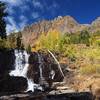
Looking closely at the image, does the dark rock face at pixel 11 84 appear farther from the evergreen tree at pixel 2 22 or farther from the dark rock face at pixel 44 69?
the evergreen tree at pixel 2 22

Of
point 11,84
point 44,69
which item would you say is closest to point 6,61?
point 11,84

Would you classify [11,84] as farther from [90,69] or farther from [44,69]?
[90,69]

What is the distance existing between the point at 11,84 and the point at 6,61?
722 cm

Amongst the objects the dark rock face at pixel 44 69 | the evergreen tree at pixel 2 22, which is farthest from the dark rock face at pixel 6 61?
the evergreen tree at pixel 2 22

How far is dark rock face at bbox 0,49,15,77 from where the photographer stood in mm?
66394

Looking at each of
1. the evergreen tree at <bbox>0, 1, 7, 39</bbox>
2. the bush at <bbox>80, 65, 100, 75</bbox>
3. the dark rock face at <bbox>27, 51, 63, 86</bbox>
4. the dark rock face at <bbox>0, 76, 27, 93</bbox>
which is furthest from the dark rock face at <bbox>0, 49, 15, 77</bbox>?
the bush at <bbox>80, 65, 100, 75</bbox>

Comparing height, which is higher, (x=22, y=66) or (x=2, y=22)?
(x=2, y=22)

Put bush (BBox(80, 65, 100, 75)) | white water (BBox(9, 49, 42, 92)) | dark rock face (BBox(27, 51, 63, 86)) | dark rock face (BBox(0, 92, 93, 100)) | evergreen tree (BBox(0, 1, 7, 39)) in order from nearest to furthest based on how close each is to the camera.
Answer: dark rock face (BBox(0, 92, 93, 100)), white water (BBox(9, 49, 42, 92)), dark rock face (BBox(27, 51, 63, 86)), bush (BBox(80, 65, 100, 75)), evergreen tree (BBox(0, 1, 7, 39))

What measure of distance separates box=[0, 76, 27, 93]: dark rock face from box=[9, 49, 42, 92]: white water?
2002 millimetres

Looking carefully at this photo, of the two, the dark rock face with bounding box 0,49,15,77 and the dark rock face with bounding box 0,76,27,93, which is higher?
the dark rock face with bounding box 0,49,15,77

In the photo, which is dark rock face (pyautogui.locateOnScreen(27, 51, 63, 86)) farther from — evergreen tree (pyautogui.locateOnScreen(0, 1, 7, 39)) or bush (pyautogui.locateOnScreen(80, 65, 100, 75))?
evergreen tree (pyautogui.locateOnScreen(0, 1, 7, 39))

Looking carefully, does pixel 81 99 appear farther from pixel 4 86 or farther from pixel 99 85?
pixel 4 86

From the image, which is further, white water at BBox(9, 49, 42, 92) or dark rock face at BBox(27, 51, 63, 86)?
dark rock face at BBox(27, 51, 63, 86)

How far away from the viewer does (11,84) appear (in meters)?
61.9
